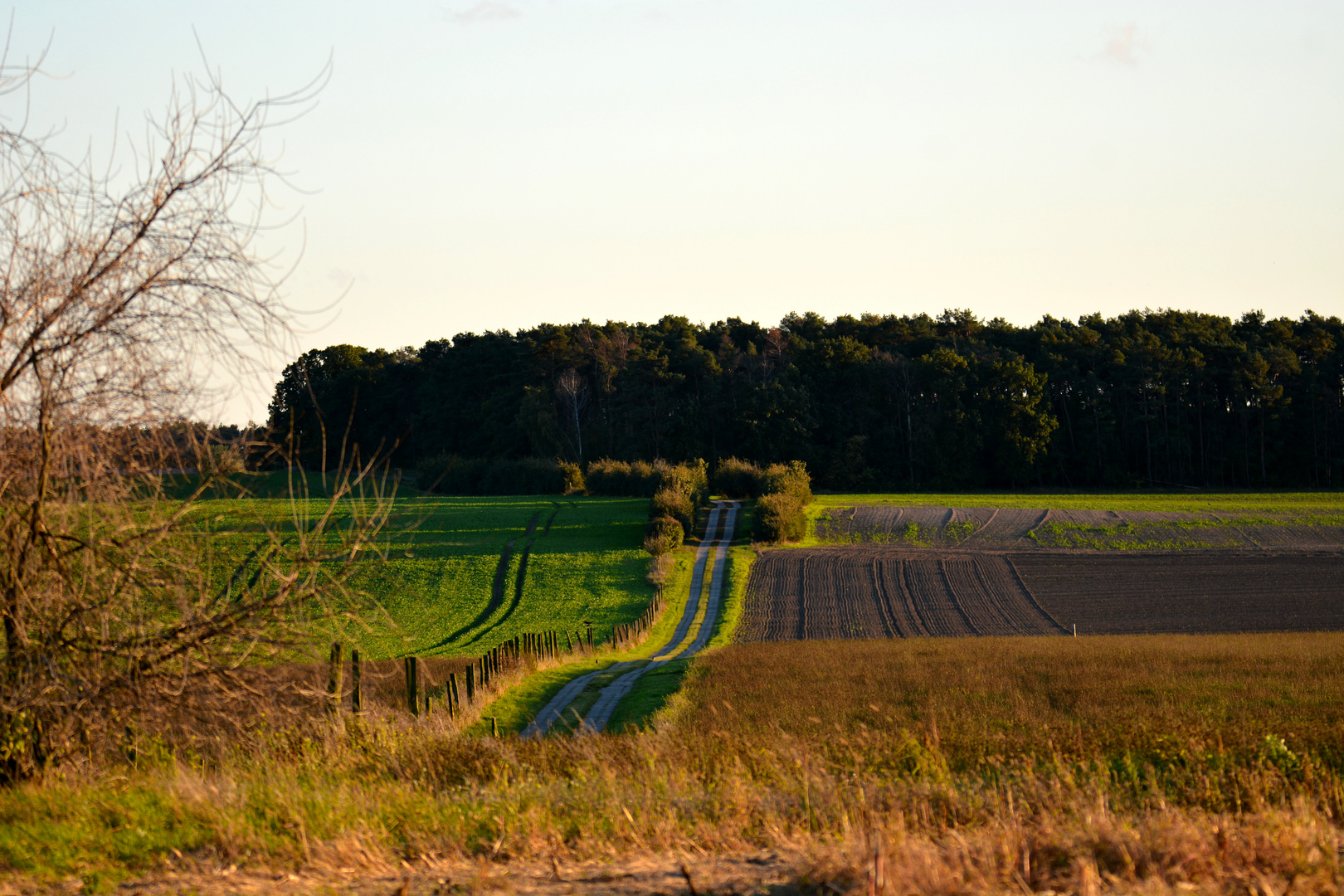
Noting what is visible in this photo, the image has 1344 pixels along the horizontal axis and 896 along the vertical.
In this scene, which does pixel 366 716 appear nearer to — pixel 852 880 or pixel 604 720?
pixel 852 880

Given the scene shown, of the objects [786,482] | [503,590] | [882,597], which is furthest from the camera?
[786,482]

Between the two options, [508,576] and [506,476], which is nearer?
[508,576]

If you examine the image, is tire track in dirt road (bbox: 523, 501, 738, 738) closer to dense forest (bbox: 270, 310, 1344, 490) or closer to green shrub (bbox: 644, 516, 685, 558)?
green shrub (bbox: 644, 516, 685, 558)

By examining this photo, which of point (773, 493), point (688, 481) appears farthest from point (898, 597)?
point (688, 481)

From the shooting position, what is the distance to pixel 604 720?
57.0ft

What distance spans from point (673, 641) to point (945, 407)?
56.6 m

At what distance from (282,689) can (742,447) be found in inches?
3026

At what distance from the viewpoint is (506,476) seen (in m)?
80.8

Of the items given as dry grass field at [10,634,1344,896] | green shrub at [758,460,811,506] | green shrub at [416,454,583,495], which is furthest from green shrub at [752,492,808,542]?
dry grass field at [10,634,1344,896]

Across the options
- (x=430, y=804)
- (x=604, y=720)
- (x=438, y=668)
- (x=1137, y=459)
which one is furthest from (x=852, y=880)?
(x=1137, y=459)

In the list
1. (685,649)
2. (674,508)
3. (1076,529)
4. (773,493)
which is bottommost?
(685,649)

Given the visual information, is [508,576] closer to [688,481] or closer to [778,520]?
[778,520]

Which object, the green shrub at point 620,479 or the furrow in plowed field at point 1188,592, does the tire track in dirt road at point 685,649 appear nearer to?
the green shrub at point 620,479

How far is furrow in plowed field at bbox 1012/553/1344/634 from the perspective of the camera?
114 feet
